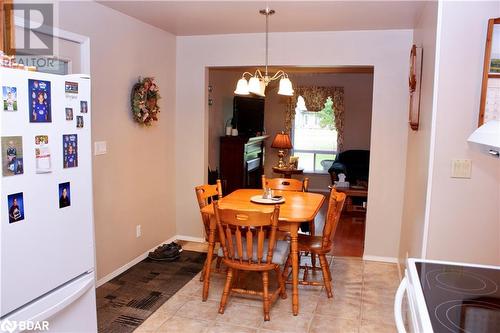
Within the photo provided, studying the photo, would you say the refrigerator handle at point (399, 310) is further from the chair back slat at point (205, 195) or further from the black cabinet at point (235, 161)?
the black cabinet at point (235, 161)

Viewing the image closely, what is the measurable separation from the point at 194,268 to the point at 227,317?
1059 millimetres

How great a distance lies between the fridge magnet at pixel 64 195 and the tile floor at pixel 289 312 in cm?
127

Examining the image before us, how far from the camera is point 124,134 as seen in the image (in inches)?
151

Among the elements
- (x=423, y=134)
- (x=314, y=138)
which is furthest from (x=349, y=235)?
(x=314, y=138)

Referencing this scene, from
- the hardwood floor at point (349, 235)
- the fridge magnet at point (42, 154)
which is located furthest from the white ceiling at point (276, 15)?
the hardwood floor at point (349, 235)

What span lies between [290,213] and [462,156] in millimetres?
1256

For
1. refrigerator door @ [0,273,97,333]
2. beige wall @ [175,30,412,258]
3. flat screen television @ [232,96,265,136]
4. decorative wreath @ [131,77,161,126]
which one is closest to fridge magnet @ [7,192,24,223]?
refrigerator door @ [0,273,97,333]

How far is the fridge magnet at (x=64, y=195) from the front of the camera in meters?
1.97

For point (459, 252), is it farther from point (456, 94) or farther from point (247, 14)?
point (247, 14)

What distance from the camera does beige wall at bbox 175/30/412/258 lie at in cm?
418

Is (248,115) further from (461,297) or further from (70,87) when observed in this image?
(461,297)

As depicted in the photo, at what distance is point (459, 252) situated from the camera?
8.46 feet

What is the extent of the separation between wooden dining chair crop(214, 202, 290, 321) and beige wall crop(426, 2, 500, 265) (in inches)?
40.4

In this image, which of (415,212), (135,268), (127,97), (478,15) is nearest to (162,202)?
(135,268)
